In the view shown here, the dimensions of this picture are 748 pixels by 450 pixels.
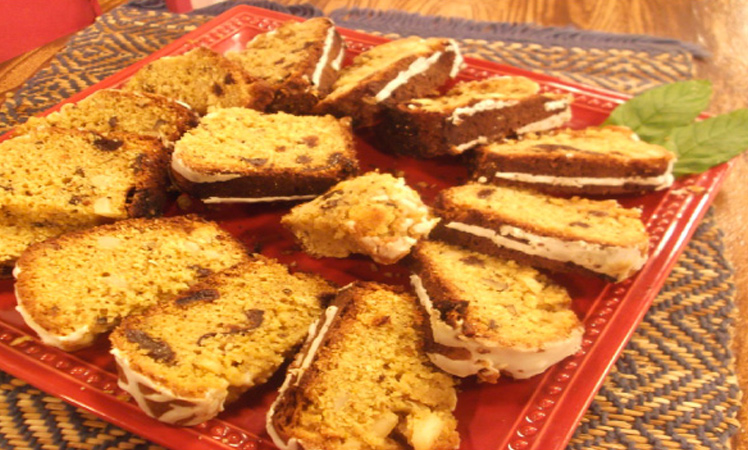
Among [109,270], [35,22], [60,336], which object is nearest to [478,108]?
[109,270]

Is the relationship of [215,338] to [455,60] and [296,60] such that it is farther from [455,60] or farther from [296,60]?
[455,60]

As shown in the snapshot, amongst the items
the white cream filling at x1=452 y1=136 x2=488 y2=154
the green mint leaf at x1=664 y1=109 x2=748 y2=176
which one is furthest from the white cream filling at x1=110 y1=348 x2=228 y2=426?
the green mint leaf at x1=664 y1=109 x2=748 y2=176

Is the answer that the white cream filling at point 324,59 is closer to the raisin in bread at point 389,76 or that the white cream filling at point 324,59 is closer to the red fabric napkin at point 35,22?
the raisin in bread at point 389,76

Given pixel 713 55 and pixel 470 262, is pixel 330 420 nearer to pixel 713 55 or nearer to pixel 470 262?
pixel 470 262

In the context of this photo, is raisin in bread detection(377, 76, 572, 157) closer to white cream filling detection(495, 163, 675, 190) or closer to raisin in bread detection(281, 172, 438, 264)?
white cream filling detection(495, 163, 675, 190)

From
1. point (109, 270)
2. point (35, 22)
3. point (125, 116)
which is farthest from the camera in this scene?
point (35, 22)

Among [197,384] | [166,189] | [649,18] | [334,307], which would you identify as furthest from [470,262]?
[649,18]
